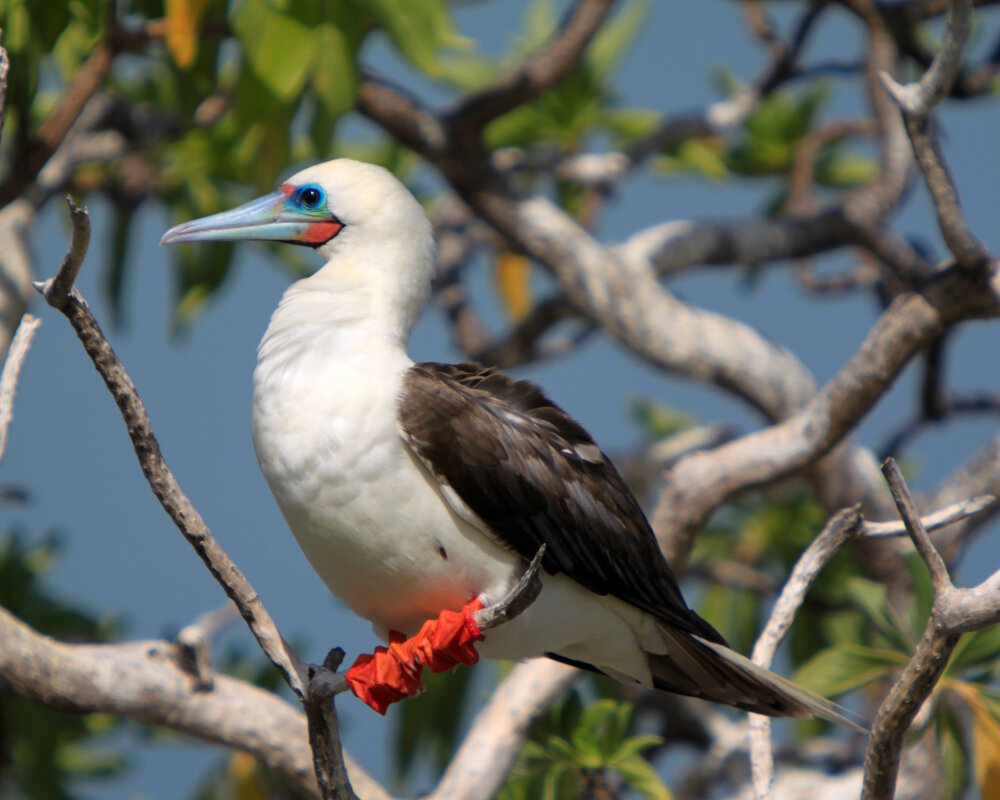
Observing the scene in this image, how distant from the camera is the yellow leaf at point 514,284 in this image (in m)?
8.30

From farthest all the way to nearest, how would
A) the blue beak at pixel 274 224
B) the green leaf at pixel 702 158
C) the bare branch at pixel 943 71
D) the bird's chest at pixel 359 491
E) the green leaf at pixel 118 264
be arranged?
the green leaf at pixel 702 158
the green leaf at pixel 118 264
the blue beak at pixel 274 224
the bare branch at pixel 943 71
the bird's chest at pixel 359 491

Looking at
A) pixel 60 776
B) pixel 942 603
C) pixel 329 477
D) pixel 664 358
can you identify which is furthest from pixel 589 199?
pixel 942 603

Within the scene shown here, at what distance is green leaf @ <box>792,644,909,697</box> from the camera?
15.4ft

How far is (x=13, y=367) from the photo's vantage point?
3.55 metres

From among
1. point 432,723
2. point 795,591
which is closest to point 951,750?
point 795,591

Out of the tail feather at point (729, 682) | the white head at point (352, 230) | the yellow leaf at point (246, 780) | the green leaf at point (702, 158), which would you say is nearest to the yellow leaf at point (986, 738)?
the tail feather at point (729, 682)

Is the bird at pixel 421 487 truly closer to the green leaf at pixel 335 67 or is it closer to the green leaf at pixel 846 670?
the green leaf at pixel 335 67

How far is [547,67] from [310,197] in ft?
7.45

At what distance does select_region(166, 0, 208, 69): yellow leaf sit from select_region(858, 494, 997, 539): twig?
288cm

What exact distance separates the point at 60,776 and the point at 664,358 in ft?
11.2

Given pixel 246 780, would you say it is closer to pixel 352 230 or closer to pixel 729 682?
pixel 729 682

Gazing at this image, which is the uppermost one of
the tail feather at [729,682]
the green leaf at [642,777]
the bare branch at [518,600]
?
the bare branch at [518,600]

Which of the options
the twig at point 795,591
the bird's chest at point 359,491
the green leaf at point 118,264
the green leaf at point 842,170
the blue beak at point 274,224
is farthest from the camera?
the green leaf at point 842,170

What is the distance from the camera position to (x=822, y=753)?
6.29 metres
